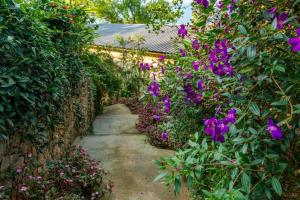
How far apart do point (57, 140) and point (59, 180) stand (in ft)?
2.76

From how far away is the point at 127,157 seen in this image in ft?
15.5

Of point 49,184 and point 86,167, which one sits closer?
point 49,184

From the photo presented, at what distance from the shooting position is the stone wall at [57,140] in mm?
2480

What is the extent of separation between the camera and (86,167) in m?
3.54

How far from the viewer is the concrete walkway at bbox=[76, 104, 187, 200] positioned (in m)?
3.51

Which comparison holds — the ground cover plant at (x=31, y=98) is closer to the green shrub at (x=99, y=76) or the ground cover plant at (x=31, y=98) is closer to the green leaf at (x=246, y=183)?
the green leaf at (x=246, y=183)

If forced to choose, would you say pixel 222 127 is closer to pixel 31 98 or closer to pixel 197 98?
pixel 197 98

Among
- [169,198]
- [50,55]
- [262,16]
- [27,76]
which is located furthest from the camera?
[169,198]

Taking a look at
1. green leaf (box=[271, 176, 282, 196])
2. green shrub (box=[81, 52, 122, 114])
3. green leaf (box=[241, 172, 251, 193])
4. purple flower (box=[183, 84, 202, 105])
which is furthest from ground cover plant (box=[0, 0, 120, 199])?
green shrub (box=[81, 52, 122, 114])

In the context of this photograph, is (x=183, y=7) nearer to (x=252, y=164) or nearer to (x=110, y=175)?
(x=110, y=175)

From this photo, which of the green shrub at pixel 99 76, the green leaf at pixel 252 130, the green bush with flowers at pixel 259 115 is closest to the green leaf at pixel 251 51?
the green bush with flowers at pixel 259 115

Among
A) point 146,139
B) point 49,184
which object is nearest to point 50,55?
point 49,184

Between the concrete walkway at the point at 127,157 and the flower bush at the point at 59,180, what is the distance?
32 centimetres

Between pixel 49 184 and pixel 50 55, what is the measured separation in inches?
55.2
